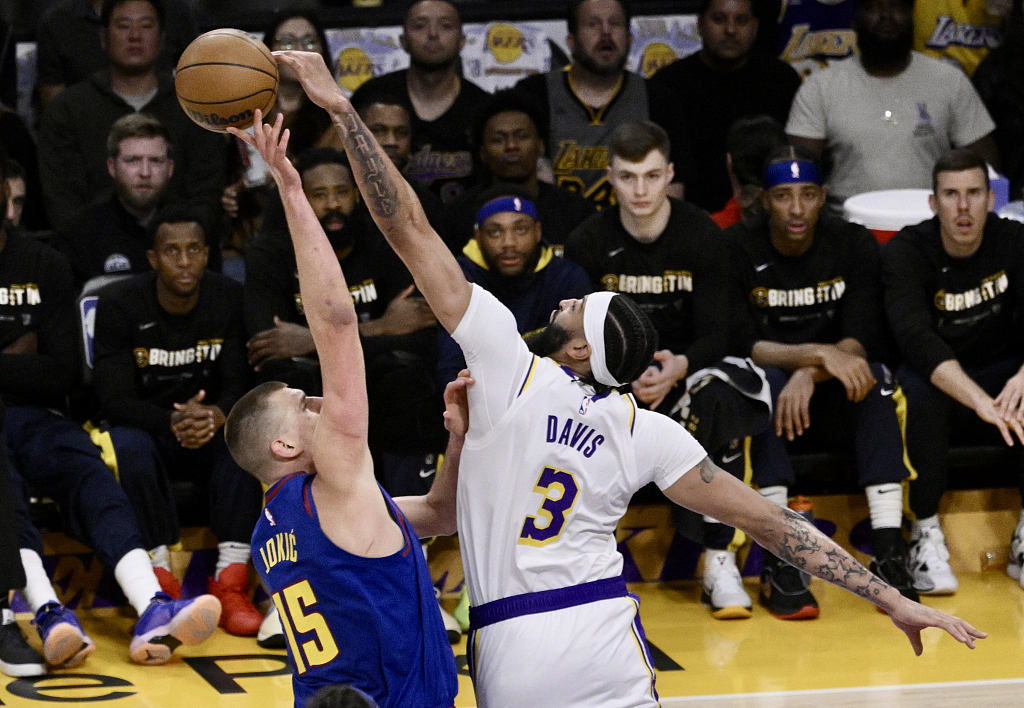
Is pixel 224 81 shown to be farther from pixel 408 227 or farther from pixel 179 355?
pixel 179 355

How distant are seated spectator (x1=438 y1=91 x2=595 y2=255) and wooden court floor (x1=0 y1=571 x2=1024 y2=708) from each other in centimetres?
201

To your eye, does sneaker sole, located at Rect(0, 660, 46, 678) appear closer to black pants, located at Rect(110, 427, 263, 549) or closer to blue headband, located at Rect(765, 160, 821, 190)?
black pants, located at Rect(110, 427, 263, 549)

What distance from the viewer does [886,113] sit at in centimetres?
759

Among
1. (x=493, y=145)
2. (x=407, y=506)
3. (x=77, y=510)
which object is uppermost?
(x=493, y=145)

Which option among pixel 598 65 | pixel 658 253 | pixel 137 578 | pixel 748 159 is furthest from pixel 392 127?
pixel 137 578

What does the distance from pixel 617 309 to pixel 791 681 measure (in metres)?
2.25

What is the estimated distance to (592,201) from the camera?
7484 mm

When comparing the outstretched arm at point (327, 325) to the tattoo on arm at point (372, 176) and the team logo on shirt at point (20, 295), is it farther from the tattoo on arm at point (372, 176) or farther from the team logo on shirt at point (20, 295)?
the team logo on shirt at point (20, 295)

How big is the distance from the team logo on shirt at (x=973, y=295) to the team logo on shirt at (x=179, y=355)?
3457mm

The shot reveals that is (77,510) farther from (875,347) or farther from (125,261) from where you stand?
(875,347)

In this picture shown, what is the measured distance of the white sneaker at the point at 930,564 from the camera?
605 cm

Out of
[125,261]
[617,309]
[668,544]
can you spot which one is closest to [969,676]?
[668,544]

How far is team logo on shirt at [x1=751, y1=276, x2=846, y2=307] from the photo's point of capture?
6461 millimetres

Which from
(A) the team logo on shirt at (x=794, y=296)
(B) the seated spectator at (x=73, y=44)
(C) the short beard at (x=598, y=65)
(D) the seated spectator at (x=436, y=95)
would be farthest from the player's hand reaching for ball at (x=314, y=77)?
(B) the seated spectator at (x=73, y=44)
